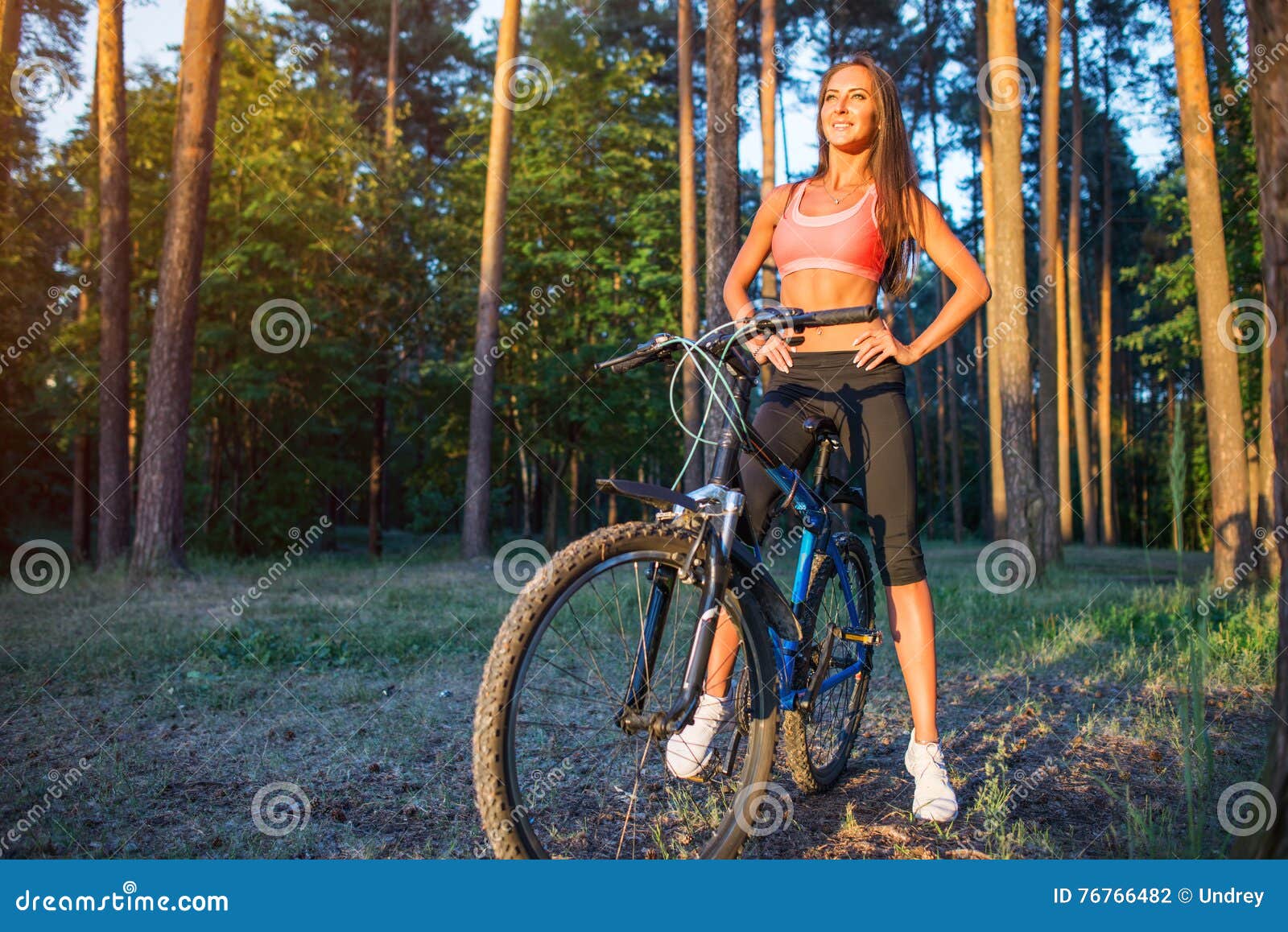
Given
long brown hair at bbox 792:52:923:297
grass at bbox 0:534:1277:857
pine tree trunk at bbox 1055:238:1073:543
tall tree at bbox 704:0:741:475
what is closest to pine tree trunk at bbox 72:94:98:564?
grass at bbox 0:534:1277:857

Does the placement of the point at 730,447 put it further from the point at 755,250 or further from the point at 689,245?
the point at 689,245

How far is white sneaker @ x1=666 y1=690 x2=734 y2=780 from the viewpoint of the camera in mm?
2459

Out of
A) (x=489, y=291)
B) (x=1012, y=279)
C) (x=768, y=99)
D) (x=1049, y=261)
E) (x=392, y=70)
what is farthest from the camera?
(x=392, y=70)

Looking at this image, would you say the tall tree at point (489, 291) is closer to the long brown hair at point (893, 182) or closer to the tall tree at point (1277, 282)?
the long brown hair at point (893, 182)

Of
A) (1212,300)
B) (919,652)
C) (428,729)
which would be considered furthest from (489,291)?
(919,652)

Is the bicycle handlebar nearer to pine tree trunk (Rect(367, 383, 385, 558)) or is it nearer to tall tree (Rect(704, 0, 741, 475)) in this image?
tall tree (Rect(704, 0, 741, 475))

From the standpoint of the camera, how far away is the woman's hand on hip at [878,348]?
264cm

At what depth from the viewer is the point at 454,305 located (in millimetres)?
17453

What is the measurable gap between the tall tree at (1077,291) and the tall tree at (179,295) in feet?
46.2

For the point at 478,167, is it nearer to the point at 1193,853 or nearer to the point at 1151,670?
the point at 1151,670

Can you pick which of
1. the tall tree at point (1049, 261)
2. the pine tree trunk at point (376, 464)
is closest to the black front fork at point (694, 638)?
the tall tree at point (1049, 261)

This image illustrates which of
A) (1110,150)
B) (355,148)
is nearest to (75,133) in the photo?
(355,148)

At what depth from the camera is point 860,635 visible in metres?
3.13

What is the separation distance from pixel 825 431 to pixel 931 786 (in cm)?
107
